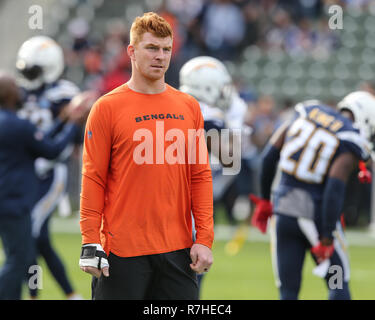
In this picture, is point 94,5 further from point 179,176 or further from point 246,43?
point 179,176

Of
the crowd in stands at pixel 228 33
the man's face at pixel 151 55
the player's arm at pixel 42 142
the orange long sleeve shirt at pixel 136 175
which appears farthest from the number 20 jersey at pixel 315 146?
the crowd in stands at pixel 228 33

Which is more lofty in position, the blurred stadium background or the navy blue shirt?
the blurred stadium background

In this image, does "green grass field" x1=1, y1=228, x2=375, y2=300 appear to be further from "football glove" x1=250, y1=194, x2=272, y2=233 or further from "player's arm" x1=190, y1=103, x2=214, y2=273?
"player's arm" x1=190, y1=103, x2=214, y2=273

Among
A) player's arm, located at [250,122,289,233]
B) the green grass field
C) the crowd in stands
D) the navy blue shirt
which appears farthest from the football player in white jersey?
the crowd in stands

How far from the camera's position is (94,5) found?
19125 mm

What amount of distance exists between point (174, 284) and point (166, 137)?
711 mm

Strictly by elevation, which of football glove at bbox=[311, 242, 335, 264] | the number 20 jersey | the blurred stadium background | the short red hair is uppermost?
the blurred stadium background

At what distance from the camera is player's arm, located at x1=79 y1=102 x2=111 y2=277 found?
346 centimetres

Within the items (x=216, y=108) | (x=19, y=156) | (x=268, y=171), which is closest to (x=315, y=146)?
(x=268, y=171)

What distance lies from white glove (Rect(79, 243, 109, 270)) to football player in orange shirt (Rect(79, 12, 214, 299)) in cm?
2

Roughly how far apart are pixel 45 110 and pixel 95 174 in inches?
144

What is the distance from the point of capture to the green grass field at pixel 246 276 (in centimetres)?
738

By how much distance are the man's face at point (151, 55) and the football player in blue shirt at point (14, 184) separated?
2.10m

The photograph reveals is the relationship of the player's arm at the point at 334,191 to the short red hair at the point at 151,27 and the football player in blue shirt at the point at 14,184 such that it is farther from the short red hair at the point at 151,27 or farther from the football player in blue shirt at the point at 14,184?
the football player in blue shirt at the point at 14,184
